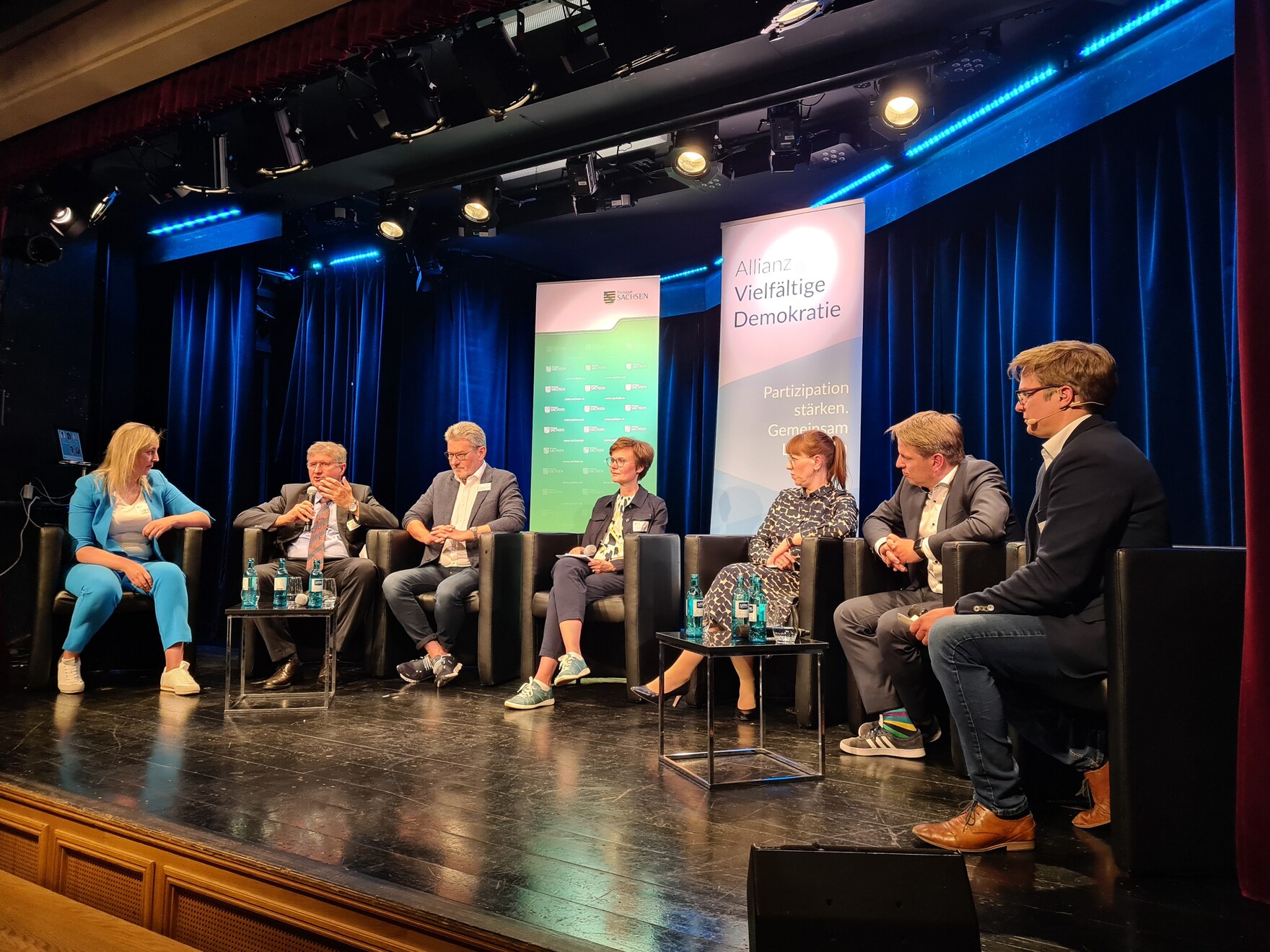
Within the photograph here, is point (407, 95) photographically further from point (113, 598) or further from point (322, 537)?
point (113, 598)

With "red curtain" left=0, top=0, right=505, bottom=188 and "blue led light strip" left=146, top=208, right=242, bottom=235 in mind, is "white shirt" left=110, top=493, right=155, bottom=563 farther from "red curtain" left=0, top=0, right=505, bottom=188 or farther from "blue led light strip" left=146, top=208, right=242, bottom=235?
"blue led light strip" left=146, top=208, right=242, bottom=235

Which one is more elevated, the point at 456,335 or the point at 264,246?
the point at 264,246

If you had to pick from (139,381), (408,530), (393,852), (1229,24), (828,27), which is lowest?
(393,852)

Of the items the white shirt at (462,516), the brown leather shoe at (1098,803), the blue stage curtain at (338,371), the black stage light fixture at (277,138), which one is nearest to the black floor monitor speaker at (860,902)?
the brown leather shoe at (1098,803)

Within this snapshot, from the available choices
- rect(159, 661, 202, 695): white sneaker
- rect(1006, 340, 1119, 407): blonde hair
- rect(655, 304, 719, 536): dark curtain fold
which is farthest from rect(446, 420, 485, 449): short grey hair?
rect(1006, 340, 1119, 407): blonde hair

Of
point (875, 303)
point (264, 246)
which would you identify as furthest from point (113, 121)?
point (875, 303)

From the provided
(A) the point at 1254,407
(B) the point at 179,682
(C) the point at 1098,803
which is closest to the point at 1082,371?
(A) the point at 1254,407

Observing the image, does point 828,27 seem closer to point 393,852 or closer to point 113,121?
point 113,121

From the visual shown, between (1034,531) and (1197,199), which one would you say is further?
(1197,199)

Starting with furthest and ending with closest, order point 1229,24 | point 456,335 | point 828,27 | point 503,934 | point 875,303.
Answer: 1. point 456,335
2. point 875,303
3. point 828,27
4. point 1229,24
5. point 503,934

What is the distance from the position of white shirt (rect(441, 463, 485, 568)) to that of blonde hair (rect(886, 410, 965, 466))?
2.29 metres

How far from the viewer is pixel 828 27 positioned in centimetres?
411

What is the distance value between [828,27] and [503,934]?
161 inches

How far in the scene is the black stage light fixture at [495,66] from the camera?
3910mm
